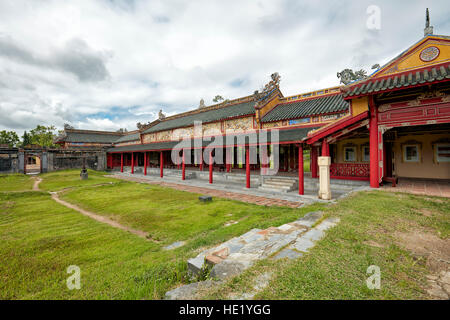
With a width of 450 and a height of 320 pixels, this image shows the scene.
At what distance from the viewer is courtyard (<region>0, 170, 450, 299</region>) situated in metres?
2.28

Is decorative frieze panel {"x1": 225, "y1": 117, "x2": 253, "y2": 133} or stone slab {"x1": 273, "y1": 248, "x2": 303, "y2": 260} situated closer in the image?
stone slab {"x1": 273, "y1": 248, "x2": 303, "y2": 260}

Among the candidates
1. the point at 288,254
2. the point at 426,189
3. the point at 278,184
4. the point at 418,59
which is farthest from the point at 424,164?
the point at 288,254

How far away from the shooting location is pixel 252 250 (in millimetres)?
3475

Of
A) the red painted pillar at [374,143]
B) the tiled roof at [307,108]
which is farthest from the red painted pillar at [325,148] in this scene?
the tiled roof at [307,108]

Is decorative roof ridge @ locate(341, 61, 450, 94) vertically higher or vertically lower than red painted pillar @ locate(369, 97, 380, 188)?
higher

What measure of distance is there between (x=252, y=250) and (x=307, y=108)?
1286cm

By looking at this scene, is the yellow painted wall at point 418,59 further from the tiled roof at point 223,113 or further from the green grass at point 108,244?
the tiled roof at point 223,113

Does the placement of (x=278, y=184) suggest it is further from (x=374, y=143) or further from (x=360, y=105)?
(x=360, y=105)

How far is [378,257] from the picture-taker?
2855 millimetres

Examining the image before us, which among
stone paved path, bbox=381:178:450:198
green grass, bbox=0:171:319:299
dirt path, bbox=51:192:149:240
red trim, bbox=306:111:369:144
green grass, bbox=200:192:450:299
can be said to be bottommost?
dirt path, bbox=51:192:149:240

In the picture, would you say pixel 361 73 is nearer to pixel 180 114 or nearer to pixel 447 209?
pixel 447 209

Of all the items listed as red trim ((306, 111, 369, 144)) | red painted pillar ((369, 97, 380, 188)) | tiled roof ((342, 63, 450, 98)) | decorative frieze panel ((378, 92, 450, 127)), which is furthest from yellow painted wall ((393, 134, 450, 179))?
red trim ((306, 111, 369, 144))

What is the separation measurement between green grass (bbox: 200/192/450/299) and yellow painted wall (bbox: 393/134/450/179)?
29.7 feet

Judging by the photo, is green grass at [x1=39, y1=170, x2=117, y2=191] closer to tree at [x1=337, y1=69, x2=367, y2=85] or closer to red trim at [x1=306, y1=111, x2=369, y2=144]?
red trim at [x1=306, y1=111, x2=369, y2=144]
